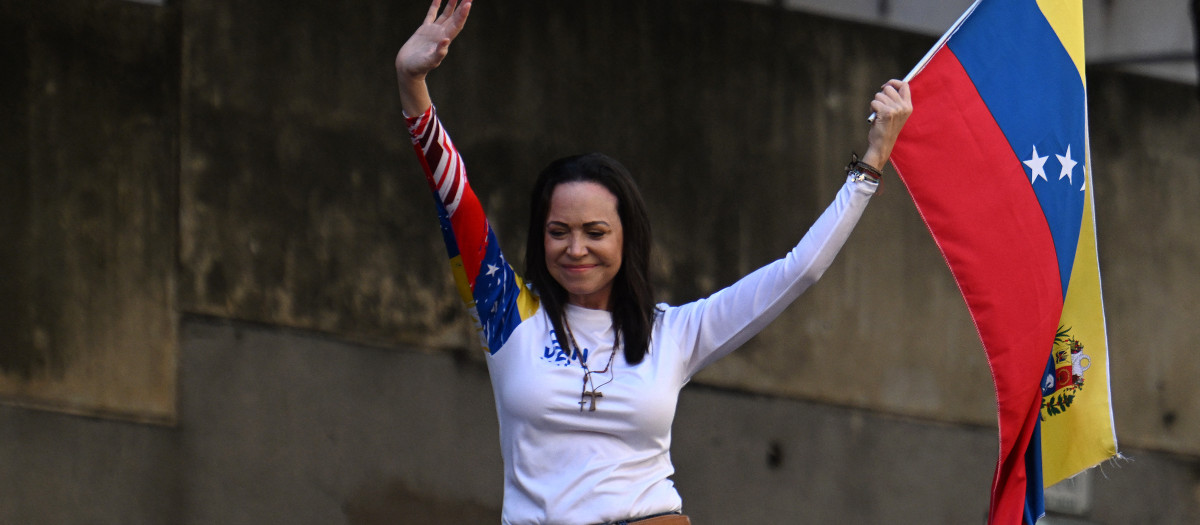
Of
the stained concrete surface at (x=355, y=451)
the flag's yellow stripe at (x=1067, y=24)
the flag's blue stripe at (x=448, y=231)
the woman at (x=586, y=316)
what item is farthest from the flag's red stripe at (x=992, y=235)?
the stained concrete surface at (x=355, y=451)

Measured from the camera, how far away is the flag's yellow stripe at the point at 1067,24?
437 cm

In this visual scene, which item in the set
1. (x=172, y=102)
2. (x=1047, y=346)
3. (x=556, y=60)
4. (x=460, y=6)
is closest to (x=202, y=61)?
(x=172, y=102)

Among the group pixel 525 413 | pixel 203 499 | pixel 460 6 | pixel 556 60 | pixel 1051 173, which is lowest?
pixel 203 499

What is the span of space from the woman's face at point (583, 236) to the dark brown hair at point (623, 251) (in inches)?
1.0

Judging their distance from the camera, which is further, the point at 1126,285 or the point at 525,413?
the point at 1126,285

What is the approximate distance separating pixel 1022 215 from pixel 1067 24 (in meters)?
0.64

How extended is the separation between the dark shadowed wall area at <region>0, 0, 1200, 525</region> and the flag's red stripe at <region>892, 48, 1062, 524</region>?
9.13 feet

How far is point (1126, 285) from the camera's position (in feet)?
26.0

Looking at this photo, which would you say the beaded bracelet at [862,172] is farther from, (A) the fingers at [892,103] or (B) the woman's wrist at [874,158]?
(A) the fingers at [892,103]

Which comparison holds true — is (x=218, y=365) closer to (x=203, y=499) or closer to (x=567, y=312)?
(x=203, y=499)

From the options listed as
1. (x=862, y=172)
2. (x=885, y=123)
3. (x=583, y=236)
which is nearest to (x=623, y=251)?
(x=583, y=236)

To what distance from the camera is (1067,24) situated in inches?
173

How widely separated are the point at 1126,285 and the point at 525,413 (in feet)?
18.3

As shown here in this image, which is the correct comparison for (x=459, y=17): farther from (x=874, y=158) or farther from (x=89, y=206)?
(x=89, y=206)
